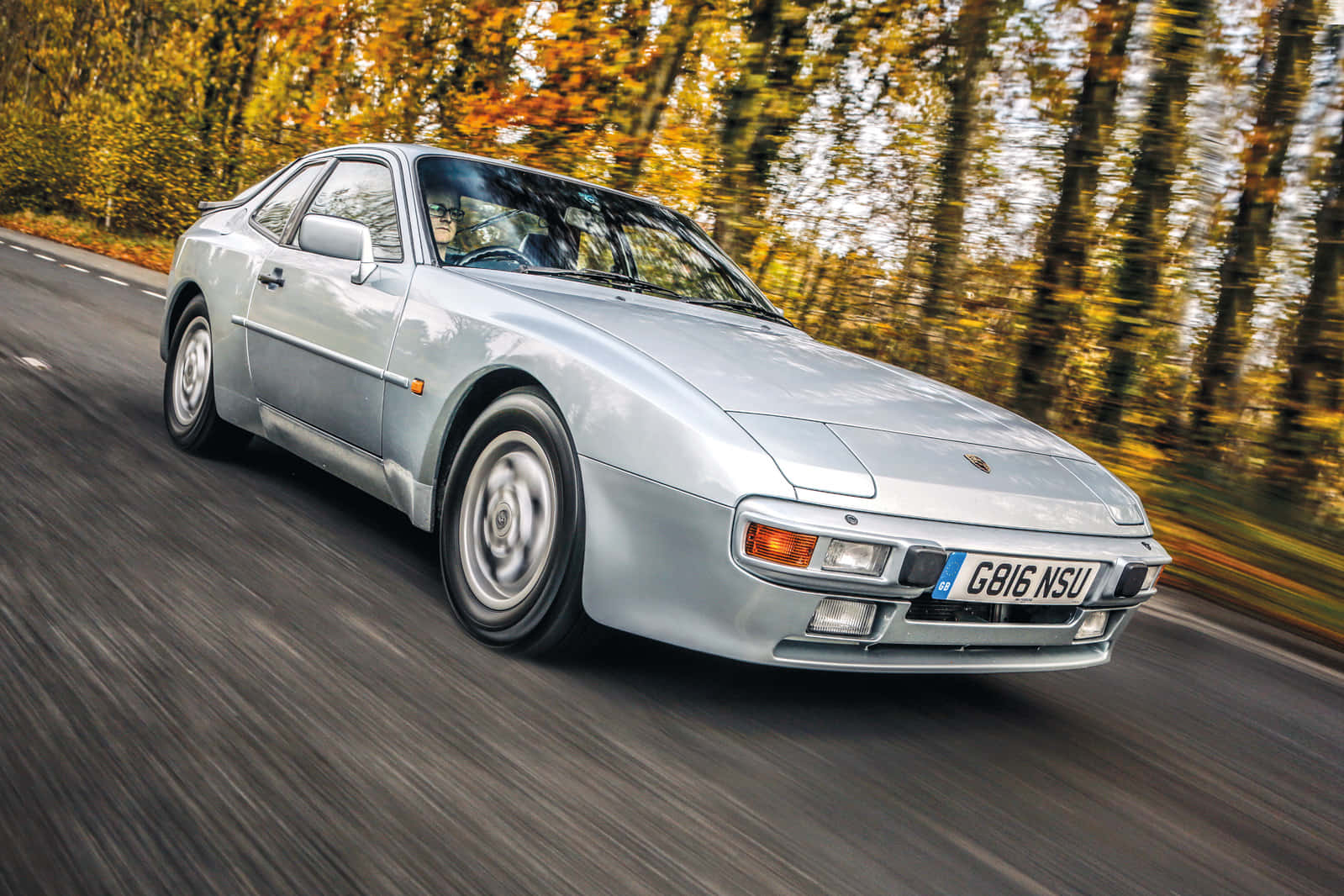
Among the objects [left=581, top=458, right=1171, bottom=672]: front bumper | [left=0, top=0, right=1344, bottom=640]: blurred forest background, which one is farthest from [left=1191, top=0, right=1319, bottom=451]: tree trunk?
[left=581, top=458, right=1171, bottom=672]: front bumper

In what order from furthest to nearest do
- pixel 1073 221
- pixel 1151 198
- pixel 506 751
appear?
pixel 1073 221 < pixel 1151 198 < pixel 506 751

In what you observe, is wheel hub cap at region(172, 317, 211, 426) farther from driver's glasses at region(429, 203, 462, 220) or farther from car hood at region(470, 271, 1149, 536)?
car hood at region(470, 271, 1149, 536)

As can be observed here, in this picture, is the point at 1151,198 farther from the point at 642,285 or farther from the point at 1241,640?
the point at 642,285

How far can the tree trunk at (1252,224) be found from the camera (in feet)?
24.5

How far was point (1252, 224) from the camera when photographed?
7.68 metres

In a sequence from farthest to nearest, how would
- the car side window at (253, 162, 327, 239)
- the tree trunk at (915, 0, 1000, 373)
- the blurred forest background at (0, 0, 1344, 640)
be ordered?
the tree trunk at (915, 0, 1000, 373) < the blurred forest background at (0, 0, 1344, 640) < the car side window at (253, 162, 327, 239)

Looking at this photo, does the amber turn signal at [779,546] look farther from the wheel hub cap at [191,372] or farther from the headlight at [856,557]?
the wheel hub cap at [191,372]

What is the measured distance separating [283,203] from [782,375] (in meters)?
2.58

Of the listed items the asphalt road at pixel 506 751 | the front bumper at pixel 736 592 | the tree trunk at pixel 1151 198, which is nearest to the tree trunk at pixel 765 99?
the tree trunk at pixel 1151 198

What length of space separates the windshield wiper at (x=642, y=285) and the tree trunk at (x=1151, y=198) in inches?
177

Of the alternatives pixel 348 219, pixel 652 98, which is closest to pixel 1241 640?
pixel 348 219

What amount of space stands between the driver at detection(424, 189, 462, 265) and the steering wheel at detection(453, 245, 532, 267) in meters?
0.04

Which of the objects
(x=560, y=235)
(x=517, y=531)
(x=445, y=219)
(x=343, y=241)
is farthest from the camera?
(x=560, y=235)

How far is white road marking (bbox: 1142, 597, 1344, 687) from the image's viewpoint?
4.45 m
